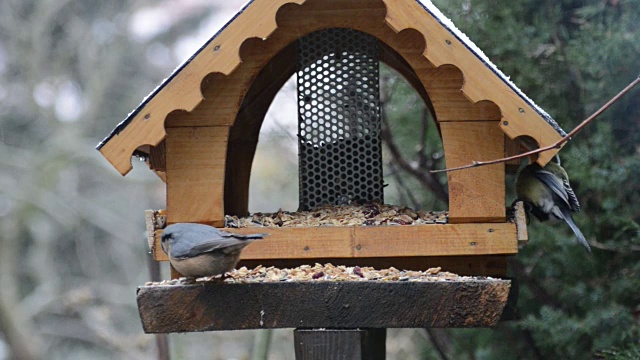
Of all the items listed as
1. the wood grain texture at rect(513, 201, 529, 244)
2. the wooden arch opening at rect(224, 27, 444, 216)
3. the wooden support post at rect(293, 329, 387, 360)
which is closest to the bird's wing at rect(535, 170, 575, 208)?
the wood grain texture at rect(513, 201, 529, 244)

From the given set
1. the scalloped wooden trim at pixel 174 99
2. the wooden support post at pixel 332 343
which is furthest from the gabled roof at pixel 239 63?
the wooden support post at pixel 332 343

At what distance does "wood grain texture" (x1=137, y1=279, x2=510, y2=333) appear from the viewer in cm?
266

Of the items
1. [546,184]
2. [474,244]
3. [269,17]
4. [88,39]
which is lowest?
[474,244]

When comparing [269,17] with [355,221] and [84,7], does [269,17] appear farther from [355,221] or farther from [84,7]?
[84,7]

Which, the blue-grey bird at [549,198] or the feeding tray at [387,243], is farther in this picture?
the blue-grey bird at [549,198]

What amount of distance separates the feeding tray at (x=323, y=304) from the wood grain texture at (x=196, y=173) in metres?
0.55

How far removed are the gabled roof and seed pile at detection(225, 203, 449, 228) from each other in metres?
0.51

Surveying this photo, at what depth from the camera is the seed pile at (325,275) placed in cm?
279

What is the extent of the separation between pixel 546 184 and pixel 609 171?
0.70 metres

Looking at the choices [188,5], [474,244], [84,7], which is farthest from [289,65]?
[84,7]

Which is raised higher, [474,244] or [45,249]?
[45,249]

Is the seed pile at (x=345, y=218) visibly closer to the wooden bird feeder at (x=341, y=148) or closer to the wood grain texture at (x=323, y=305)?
the wooden bird feeder at (x=341, y=148)

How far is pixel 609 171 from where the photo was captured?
167 inches

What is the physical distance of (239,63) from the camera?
305 cm
